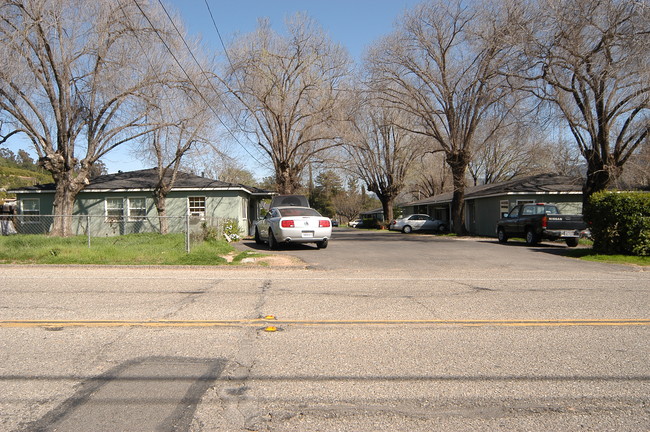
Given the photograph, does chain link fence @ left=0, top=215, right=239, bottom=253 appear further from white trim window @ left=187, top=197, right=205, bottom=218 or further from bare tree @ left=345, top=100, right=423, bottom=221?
bare tree @ left=345, top=100, right=423, bottom=221

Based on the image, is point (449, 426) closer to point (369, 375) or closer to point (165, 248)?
point (369, 375)

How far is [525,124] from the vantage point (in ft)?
69.6

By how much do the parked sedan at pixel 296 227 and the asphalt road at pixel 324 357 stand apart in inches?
268

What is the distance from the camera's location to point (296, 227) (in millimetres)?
15797

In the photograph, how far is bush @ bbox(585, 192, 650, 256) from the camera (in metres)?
14.5

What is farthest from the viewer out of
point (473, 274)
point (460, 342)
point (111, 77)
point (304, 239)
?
point (111, 77)

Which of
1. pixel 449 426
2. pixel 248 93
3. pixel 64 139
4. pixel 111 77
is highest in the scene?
pixel 248 93

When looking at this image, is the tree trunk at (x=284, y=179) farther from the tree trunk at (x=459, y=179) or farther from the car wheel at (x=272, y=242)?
the car wheel at (x=272, y=242)

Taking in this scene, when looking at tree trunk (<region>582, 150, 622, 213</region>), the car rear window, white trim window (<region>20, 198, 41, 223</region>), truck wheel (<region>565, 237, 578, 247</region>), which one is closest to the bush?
truck wheel (<region>565, 237, 578, 247</region>)

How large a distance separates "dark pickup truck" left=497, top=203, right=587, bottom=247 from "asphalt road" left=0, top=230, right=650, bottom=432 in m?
10.6

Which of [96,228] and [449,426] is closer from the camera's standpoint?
[449,426]

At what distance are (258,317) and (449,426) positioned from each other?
3552mm

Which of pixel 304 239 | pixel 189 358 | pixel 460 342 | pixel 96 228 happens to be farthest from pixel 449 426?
pixel 96 228

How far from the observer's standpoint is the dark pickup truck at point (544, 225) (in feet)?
61.8
